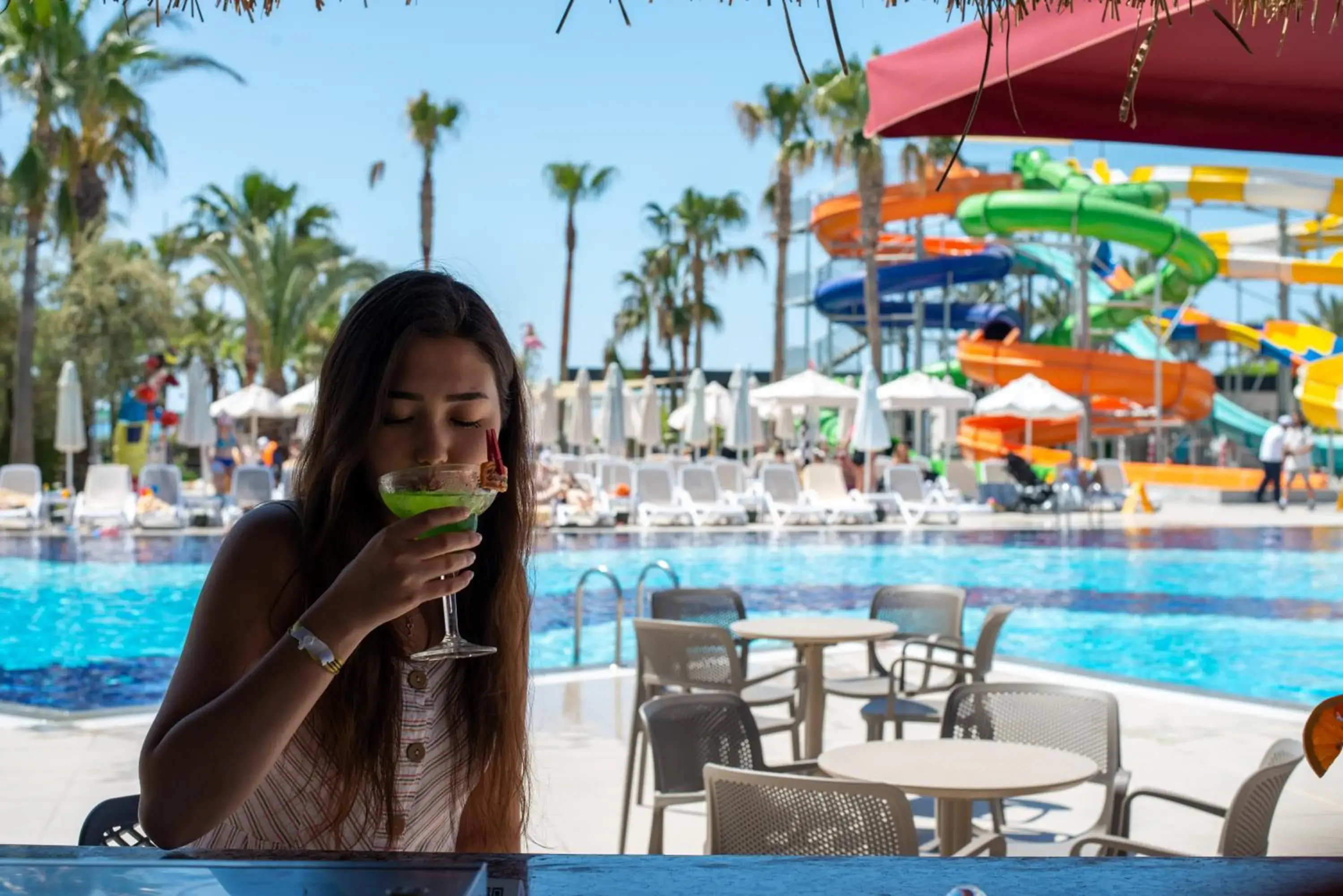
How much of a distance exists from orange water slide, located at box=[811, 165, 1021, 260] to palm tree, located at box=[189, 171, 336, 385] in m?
11.9

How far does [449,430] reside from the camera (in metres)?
1.64

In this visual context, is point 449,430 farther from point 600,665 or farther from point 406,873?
point 600,665

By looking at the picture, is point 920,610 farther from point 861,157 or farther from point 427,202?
point 427,202

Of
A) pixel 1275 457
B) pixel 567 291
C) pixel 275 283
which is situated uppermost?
pixel 567 291

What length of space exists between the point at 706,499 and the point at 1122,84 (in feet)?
51.2

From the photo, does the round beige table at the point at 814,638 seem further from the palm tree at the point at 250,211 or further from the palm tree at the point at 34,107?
the palm tree at the point at 250,211

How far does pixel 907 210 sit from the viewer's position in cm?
2917

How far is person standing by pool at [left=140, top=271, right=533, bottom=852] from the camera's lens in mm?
1365

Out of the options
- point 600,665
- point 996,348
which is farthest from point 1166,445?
point 600,665

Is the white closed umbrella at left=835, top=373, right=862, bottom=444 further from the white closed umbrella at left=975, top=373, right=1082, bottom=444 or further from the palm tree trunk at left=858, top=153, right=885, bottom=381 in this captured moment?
the white closed umbrella at left=975, top=373, right=1082, bottom=444

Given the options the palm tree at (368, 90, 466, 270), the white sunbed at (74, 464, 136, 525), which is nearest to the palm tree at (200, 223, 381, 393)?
the palm tree at (368, 90, 466, 270)

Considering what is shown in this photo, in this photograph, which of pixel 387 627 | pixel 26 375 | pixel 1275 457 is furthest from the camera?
pixel 1275 457

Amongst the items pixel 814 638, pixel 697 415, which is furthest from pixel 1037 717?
pixel 697 415

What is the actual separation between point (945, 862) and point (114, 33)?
85.6ft
